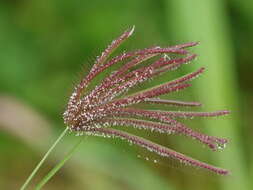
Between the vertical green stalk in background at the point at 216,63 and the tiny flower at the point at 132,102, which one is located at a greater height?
the tiny flower at the point at 132,102

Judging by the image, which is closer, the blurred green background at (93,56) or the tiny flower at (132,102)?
the tiny flower at (132,102)

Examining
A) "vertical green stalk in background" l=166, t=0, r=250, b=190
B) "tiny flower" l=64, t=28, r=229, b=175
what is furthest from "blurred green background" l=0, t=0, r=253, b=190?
"tiny flower" l=64, t=28, r=229, b=175

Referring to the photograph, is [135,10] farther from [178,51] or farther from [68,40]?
[178,51]

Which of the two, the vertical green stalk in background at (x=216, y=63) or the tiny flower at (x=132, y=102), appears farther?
the vertical green stalk in background at (x=216, y=63)

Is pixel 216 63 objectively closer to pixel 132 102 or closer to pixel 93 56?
pixel 93 56

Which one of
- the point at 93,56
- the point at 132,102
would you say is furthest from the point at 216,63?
the point at 132,102

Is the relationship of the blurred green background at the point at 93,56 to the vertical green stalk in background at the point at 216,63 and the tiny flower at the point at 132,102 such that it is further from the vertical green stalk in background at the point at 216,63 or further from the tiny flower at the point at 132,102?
the tiny flower at the point at 132,102

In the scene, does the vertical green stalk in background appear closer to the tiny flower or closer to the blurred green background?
the blurred green background

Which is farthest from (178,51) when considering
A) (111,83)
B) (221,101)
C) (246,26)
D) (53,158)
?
(246,26)

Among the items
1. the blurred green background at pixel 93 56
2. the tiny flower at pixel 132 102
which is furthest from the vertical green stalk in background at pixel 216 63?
the tiny flower at pixel 132 102
